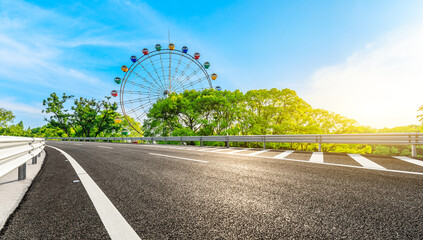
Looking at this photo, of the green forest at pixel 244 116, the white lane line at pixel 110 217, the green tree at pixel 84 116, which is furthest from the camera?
the green tree at pixel 84 116

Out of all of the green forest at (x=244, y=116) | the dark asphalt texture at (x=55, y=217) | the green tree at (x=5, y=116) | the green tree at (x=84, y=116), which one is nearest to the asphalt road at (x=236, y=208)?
the dark asphalt texture at (x=55, y=217)

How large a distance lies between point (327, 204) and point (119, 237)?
204cm

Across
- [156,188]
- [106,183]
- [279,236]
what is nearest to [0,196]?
[106,183]

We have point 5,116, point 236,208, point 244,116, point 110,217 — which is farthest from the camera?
point 5,116

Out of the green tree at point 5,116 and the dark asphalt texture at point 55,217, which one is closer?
the dark asphalt texture at point 55,217

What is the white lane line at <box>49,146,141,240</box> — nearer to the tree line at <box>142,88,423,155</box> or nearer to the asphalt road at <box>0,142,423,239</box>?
the asphalt road at <box>0,142,423,239</box>

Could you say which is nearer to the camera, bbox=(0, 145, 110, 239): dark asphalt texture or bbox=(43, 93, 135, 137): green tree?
bbox=(0, 145, 110, 239): dark asphalt texture

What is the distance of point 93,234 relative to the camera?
5.12 ft

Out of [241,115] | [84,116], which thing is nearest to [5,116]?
[84,116]

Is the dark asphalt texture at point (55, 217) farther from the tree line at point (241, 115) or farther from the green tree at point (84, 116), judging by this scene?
the green tree at point (84, 116)

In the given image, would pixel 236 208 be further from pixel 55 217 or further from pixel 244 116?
pixel 244 116

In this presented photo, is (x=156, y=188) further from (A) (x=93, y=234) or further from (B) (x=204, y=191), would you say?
(A) (x=93, y=234)

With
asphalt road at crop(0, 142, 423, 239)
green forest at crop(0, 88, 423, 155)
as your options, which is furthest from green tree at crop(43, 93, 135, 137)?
asphalt road at crop(0, 142, 423, 239)

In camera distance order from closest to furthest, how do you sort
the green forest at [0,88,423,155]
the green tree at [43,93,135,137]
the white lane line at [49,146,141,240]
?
the white lane line at [49,146,141,240]
the green forest at [0,88,423,155]
the green tree at [43,93,135,137]
